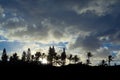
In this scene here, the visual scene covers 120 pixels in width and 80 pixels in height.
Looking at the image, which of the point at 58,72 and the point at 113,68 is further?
the point at 113,68

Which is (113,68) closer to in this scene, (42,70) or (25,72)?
(42,70)

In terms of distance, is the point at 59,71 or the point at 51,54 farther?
the point at 51,54

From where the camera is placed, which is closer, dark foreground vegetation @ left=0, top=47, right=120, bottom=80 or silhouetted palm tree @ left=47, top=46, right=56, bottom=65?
dark foreground vegetation @ left=0, top=47, right=120, bottom=80

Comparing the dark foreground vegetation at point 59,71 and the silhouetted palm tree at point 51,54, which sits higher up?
the silhouetted palm tree at point 51,54

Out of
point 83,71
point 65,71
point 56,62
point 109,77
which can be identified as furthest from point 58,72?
point 56,62

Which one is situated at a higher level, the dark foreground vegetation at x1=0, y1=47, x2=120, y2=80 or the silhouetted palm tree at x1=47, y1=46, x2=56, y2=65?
the silhouetted palm tree at x1=47, y1=46, x2=56, y2=65

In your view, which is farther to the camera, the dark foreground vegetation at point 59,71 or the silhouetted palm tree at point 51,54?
the silhouetted palm tree at point 51,54

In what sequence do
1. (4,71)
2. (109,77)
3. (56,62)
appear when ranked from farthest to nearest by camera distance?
(56,62) → (109,77) → (4,71)

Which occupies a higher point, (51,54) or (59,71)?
(51,54)

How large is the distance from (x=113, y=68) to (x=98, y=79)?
41.0ft

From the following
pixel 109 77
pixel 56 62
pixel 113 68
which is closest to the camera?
pixel 109 77

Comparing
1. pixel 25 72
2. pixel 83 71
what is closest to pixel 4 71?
pixel 25 72

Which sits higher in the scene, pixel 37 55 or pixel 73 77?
pixel 37 55

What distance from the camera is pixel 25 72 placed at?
94.6 meters
